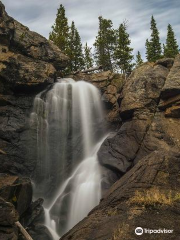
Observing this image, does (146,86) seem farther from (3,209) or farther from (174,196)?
(3,209)

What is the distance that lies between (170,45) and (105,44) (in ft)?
43.7

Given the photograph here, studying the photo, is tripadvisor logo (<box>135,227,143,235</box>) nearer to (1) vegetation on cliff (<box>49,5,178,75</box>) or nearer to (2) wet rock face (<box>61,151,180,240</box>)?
(2) wet rock face (<box>61,151,180,240</box>)

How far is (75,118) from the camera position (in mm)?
27109

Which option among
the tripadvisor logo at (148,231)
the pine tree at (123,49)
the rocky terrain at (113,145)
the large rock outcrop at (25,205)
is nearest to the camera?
the tripadvisor logo at (148,231)

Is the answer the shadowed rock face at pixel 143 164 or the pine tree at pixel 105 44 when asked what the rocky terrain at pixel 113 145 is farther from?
the pine tree at pixel 105 44

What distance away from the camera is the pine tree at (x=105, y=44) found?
5203 cm

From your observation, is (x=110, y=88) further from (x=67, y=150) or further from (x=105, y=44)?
(x=105, y=44)

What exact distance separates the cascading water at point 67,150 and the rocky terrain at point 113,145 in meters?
0.92

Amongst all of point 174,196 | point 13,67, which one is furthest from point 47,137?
point 174,196

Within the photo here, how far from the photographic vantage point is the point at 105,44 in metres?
53.0

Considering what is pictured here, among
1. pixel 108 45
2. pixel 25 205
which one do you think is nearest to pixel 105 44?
pixel 108 45

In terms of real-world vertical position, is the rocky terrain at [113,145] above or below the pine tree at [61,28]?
below

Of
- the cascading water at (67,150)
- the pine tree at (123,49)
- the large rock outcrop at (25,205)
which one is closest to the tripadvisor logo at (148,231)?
the large rock outcrop at (25,205)

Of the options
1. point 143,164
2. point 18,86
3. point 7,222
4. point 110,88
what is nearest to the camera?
point 7,222
